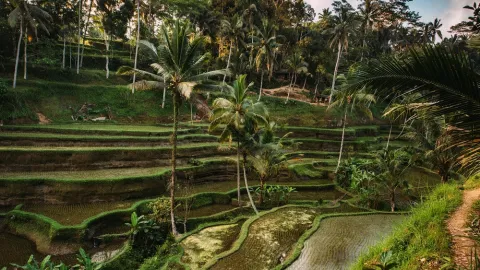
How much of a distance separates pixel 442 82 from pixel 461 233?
167 inches

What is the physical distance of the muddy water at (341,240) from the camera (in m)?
11.0

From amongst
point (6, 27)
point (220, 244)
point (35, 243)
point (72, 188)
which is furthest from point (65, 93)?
point (220, 244)

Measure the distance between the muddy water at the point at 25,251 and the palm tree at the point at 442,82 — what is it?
43.0ft

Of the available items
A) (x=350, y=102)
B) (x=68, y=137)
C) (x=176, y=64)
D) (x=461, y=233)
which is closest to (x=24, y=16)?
(x=68, y=137)

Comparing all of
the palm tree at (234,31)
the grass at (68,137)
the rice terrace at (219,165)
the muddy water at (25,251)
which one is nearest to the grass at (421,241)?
the rice terrace at (219,165)

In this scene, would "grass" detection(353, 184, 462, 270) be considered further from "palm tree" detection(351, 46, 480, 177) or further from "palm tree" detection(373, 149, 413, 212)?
"palm tree" detection(373, 149, 413, 212)

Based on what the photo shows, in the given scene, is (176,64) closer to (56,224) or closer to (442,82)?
(56,224)

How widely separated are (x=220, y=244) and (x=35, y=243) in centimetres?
815

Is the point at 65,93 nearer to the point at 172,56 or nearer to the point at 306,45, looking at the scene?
the point at 172,56

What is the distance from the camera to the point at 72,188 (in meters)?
17.2

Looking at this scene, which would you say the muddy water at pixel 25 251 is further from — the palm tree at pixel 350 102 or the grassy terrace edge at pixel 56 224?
the palm tree at pixel 350 102

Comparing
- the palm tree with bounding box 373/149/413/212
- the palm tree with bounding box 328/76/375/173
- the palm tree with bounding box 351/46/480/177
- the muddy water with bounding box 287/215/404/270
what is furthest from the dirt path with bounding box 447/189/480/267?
the palm tree with bounding box 373/149/413/212

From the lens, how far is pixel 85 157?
20500mm

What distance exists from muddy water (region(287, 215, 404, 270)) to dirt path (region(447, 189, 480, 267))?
13.0 feet
